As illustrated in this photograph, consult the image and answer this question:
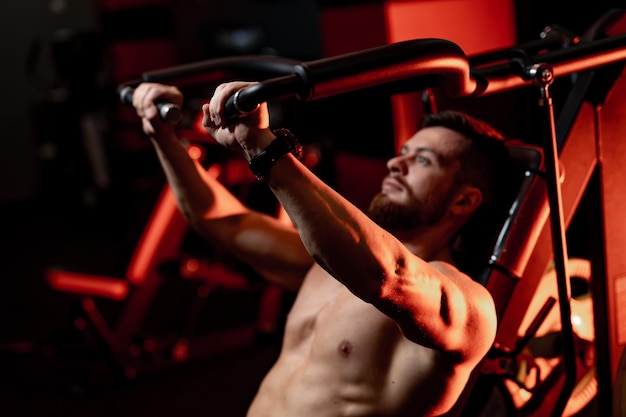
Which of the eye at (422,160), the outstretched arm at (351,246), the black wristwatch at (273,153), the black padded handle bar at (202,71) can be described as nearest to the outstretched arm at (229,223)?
the black padded handle bar at (202,71)

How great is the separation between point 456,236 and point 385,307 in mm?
598

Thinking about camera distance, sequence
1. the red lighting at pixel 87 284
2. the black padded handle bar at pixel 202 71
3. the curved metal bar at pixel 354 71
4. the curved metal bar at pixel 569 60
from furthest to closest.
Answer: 1. the red lighting at pixel 87 284
2. the black padded handle bar at pixel 202 71
3. the curved metal bar at pixel 569 60
4. the curved metal bar at pixel 354 71

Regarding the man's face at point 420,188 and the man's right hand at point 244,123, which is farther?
the man's face at point 420,188

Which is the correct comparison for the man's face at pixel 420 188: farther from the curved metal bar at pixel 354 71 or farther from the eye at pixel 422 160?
the curved metal bar at pixel 354 71

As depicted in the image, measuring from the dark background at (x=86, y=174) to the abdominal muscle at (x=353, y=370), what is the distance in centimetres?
149

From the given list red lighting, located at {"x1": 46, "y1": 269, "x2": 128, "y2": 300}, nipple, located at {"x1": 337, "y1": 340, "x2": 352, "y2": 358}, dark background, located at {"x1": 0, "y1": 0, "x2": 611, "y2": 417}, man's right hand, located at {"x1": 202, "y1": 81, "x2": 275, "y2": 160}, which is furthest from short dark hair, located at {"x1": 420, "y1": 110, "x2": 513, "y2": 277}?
red lighting, located at {"x1": 46, "y1": 269, "x2": 128, "y2": 300}

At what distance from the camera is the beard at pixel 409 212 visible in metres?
1.65

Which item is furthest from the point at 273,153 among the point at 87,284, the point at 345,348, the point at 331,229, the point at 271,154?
the point at 87,284

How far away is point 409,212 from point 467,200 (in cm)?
15

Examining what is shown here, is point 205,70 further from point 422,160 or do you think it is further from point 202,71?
point 422,160

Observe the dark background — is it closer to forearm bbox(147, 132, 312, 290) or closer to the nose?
forearm bbox(147, 132, 312, 290)

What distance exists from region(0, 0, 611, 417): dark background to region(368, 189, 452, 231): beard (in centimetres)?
167

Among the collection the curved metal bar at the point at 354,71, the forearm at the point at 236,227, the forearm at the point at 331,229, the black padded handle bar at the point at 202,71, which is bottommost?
the forearm at the point at 236,227

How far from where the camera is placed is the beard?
5.41 feet
